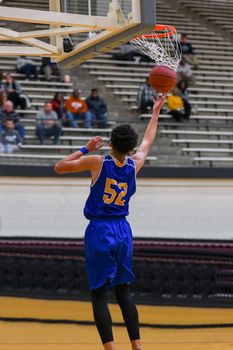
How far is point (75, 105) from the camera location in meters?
17.5

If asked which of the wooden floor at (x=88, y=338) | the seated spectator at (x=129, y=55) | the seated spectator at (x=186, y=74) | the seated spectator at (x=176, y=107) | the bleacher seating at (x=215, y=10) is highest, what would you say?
the bleacher seating at (x=215, y=10)

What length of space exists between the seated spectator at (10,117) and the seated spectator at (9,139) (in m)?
0.06

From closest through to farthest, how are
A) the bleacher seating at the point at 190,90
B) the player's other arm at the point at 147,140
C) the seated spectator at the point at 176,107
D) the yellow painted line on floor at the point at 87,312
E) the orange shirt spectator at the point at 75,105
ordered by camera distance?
the player's other arm at the point at 147,140 → the yellow painted line on floor at the point at 87,312 → the bleacher seating at the point at 190,90 → the orange shirt spectator at the point at 75,105 → the seated spectator at the point at 176,107

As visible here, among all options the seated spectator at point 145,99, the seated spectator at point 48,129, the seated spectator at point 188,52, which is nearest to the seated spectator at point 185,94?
the seated spectator at point 145,99

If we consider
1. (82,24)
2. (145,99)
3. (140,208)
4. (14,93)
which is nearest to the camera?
(82,24)

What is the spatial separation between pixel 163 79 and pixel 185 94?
37.6 feet

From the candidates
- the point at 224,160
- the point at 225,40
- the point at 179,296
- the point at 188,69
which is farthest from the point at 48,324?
the point at 225,40

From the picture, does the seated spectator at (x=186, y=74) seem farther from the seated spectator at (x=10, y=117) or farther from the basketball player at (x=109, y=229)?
the basketball player at (x=109, y=229)

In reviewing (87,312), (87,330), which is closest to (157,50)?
(87,330)

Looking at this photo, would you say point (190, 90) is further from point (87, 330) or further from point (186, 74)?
point (87, 330)

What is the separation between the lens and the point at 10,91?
58.0 ft

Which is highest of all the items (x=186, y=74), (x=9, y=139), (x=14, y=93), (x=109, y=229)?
(x=186, y=74)

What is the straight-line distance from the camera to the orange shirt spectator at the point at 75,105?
57.1ft

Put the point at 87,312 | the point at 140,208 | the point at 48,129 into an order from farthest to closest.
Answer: the point at 140,208 < the point at 48,129 < the point at 87,312
